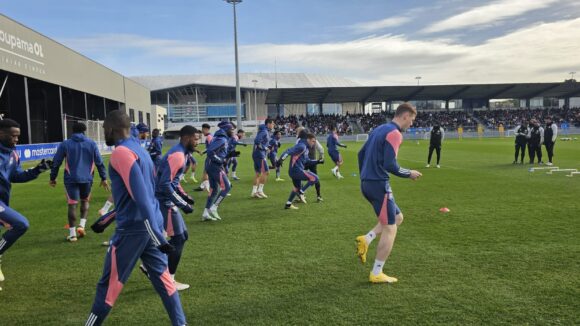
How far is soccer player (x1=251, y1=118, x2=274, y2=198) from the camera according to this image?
488 inches

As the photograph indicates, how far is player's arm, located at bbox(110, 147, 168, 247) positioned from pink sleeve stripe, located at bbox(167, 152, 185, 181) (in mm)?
1986

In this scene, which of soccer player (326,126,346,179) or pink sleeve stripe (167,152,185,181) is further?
soccer player (326,126,346,179)

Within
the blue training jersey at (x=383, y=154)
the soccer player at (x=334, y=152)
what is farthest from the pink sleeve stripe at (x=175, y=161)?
the soccer player at (x=334, y=152)

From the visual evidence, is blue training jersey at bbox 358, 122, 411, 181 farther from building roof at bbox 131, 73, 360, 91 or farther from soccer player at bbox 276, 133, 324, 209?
building roof at bbox 131, 73, 360, 91

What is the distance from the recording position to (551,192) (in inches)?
448

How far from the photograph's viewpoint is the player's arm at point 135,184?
324cm

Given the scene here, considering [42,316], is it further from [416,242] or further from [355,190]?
[355,190]

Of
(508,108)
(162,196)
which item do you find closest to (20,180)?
(162,196)

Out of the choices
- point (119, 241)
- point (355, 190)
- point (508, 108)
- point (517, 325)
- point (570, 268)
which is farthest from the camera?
point (508, 108)

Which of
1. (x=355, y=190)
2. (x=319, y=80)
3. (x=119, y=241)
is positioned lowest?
(x=355, y=190)

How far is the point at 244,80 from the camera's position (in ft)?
292

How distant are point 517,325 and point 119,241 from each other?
143 inches

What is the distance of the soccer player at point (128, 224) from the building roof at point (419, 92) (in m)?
59.3

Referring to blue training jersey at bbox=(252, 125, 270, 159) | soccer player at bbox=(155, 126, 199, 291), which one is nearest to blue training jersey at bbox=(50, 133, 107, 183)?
soccer player at bbox=(155, 126, 199, 291)
